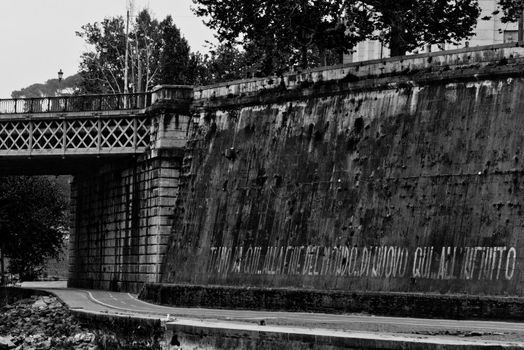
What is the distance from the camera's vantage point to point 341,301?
119ft

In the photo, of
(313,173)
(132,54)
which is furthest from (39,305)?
(132,54)

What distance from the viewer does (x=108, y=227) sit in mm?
58344

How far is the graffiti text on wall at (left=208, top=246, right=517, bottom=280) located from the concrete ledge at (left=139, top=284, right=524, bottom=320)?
4.55 feet

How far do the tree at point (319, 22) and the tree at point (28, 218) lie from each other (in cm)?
2610

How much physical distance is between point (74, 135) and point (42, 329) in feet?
50.8

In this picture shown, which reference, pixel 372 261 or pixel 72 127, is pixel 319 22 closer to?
pixel 72 127

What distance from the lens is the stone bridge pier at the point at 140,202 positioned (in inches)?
2025

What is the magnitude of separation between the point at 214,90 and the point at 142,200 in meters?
6.78

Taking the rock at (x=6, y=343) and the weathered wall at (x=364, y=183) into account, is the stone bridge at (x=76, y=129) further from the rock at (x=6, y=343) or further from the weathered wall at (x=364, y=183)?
the rock at (x=6, y=343)

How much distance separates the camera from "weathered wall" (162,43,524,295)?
34.2 metres

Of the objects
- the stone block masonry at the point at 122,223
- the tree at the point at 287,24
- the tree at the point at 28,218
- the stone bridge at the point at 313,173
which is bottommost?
the tree at the point at 28,218

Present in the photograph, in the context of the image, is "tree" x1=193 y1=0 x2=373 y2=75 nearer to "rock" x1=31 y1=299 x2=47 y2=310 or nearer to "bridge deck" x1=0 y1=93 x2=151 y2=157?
"bridge deck" x1=0 y1=93 x2=151 y2=157

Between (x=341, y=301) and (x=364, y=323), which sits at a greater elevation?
(x=364, y=323)

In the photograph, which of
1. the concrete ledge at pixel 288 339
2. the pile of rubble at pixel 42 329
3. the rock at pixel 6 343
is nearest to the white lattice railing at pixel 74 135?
the pile of rubble at pixel 42 329
